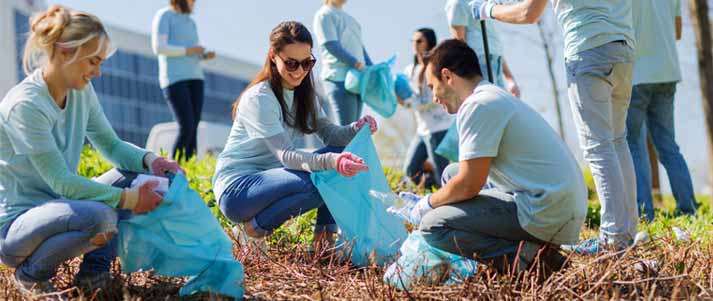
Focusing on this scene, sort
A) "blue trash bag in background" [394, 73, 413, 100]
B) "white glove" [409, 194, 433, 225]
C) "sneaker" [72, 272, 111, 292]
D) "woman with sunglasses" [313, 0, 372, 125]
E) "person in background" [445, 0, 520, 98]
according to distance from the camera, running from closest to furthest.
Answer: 1. "sneaker" [72, 272, 111, 292]
2. "white glove" [409, 194, 433, 225]
3. "person in background" [445, 0, 520, 98]
4. "woman with sunglasses" [313, 0, 372, 125]
5. "blue trash bag in background" [394, 73, 413, 100]

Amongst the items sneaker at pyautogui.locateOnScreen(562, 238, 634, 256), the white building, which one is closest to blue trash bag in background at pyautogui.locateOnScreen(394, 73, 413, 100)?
sneaker at pyautogui.locateOnScreen(562, 238, 634, 256)

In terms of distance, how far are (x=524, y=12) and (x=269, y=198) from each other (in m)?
1.35

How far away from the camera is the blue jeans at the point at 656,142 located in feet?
16.6

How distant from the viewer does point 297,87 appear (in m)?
3.78

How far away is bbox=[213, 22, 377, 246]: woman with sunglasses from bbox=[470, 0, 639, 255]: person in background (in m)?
0.93

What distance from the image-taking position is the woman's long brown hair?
3.59 m

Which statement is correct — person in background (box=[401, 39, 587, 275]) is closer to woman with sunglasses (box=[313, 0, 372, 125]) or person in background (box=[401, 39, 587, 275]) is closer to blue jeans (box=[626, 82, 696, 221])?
blue jeans (box=[626, 82, 696, 221])

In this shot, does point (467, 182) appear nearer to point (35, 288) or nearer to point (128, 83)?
point (35, 288)

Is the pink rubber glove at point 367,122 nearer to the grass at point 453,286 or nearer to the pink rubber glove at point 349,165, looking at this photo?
the pink rubber glove at point 349,165

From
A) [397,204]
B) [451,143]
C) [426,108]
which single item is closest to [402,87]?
[426,108]

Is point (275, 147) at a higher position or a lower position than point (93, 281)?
higher

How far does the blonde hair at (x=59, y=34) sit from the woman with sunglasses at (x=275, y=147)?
872 mm

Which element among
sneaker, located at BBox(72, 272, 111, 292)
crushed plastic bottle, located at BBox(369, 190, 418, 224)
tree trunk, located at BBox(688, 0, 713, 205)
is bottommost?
tree trunk, located at BBox(688, 0, 713, 205)

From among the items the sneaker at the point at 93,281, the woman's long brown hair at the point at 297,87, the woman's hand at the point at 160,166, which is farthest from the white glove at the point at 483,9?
the sneaker at the point at 93,281
